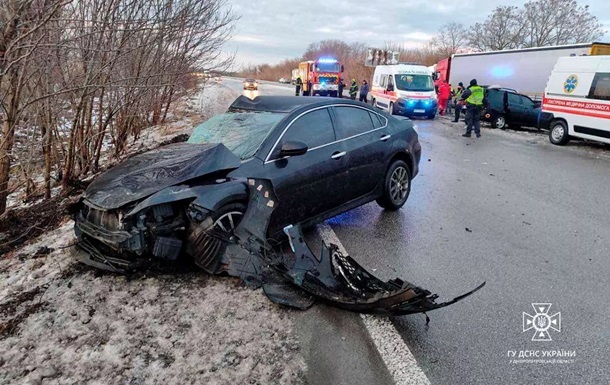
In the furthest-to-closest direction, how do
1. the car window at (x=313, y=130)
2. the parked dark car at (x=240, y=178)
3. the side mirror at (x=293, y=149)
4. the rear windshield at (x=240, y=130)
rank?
the car window at (x=313, y=130) → the rear windshield at (x=240, y=130) → the side mirror at (x=293, y=149) → the parked dark car at (x=240, y=178)

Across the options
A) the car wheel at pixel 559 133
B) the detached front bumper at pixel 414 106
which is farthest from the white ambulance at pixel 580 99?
the detached front bumper at pixel 414 106

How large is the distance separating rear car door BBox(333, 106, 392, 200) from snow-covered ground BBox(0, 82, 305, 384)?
2.11m

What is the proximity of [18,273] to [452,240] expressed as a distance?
15.1 ft

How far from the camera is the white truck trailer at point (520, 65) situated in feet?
54.6

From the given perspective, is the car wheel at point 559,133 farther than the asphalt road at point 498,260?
Yes

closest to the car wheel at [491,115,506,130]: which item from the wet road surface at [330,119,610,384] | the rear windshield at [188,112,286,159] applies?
the wet road surface at [330,119,610,384]

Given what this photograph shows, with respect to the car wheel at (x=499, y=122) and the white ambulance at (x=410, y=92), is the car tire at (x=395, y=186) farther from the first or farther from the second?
the white ambulance at (x=410, y=92)

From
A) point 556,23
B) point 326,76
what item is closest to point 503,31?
point 556,23

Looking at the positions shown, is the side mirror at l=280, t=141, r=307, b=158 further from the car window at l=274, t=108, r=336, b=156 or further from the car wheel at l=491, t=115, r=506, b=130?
the car wheel at l=491, t=115, r=506, b=130

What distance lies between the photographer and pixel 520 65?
1956 centimetres

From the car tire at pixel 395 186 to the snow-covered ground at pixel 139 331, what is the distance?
270 cm

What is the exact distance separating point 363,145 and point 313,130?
2.64ft

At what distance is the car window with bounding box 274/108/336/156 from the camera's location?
4324 millimetres

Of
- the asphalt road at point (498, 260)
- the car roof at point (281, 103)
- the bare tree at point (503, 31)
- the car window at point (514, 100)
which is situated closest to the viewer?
the asphalt road at point (498, 260)
